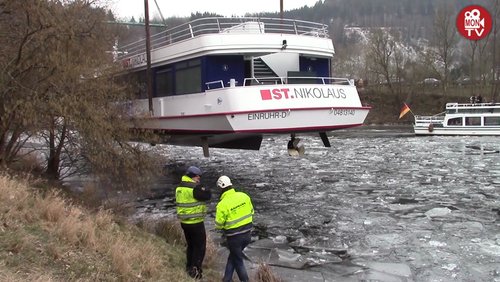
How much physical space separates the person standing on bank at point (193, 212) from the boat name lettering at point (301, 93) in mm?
5760

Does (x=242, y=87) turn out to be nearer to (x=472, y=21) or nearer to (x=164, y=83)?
(x=164, y=83)

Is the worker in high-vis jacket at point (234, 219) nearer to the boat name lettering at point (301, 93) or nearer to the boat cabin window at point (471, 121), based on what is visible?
the boat name lettering at point (301, 93)

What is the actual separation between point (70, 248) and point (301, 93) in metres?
7.98

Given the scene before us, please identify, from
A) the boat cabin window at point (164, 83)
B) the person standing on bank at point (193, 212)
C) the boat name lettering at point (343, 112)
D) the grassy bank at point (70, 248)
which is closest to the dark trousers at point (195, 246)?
the person standing on bank at point (193, 212)

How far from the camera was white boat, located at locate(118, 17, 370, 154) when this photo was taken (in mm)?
12625

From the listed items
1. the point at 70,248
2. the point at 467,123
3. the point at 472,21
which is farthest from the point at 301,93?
the point at 472,21

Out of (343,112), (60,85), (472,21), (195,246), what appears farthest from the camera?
(472,21)

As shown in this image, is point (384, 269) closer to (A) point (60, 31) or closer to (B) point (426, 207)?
(B) point (426, 207)

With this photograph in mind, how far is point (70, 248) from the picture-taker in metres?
6.25

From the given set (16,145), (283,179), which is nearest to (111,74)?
(16,145)

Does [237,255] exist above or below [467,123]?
below

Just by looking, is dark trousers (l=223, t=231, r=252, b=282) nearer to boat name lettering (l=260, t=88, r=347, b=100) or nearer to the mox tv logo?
boat name lettering (l=260, t=88, r=347, b=100)

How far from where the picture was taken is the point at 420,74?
5931cm

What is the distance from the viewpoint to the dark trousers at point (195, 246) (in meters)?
7.25
